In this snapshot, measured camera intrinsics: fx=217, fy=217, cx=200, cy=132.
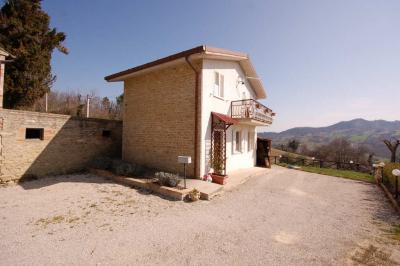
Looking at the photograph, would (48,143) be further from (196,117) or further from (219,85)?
(219,85)

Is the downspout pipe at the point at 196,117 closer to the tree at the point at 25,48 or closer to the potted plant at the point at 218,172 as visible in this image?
the potted plant at the point at 218,172

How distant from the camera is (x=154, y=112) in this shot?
12188 millimetres

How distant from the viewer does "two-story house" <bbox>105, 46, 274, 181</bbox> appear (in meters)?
10.5

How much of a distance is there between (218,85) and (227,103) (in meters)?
1.27

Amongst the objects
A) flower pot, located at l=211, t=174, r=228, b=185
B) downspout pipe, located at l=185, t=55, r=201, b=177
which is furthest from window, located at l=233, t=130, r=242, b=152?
Answer: downspout pipe, located at l=185, t=55, r=201, b=177

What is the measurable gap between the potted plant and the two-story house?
0.17 ft

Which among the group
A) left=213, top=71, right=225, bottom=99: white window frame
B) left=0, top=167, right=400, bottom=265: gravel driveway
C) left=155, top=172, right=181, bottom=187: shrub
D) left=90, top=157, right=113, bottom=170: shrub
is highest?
left=213, top=71, right=225, bottom=99: white window frame

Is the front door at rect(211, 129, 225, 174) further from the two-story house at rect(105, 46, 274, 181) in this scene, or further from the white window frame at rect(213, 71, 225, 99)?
the white window frame at rect(213, 71, 225, 99)

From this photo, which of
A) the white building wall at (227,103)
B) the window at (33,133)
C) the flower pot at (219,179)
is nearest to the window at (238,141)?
the white building wall at (227,103)

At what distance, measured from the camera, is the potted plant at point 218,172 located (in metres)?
10.0

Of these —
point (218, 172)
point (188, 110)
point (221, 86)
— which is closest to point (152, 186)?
point (218, 172)

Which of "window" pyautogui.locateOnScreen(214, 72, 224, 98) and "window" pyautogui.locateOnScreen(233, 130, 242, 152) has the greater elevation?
"window" pyautogui.locateOnScreen(214, 72, 224, 98)

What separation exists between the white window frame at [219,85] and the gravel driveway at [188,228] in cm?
543

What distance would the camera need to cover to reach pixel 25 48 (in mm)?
13844
